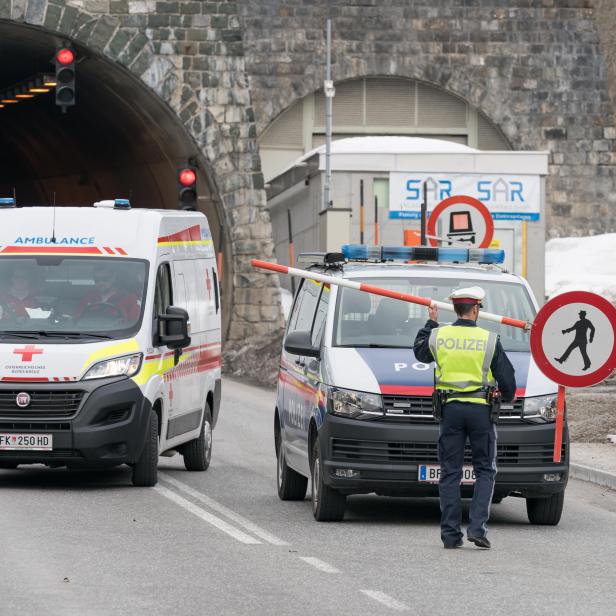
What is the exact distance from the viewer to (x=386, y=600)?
9578mm

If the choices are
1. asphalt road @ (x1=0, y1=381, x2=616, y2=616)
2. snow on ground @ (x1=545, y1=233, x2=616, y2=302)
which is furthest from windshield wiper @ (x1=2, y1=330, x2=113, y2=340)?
snow on ground @ (x1=545, y1=233, x2=616, y2=302)

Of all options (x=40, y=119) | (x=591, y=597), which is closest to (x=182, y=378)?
(x=591, y=597)

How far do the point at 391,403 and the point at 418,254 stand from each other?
7.48 ft

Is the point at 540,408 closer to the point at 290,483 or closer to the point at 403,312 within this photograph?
the point at 403,312

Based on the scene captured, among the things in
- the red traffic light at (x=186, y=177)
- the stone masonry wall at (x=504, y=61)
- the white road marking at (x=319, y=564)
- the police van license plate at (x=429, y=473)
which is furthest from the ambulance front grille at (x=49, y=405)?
the stone masonry wall at (x=504, y=61)

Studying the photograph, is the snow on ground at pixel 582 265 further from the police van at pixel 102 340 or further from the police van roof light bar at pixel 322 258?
the police van roof light bar at pixel 322 258

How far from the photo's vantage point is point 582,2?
6194 centimetres

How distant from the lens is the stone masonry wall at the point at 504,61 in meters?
60.5

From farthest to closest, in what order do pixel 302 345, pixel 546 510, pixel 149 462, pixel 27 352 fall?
pixel 149 462 → pixel 27 352 → pixel 302 345 → pixel 546 510

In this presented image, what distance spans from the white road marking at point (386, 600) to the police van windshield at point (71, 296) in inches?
242

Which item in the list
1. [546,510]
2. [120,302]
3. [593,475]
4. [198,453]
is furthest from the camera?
[198,453]

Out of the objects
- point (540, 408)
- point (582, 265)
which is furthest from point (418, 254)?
point (582, 265)

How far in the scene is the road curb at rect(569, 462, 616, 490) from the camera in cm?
1661

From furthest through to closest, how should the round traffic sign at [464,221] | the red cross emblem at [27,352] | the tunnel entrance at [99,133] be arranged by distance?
the tunnel entrance at [99,133], the round traffic sign at [464,221], the red cross emblem at [27,352]
